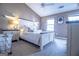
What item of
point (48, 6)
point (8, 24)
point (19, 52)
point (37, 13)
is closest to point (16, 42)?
point (19, 52)

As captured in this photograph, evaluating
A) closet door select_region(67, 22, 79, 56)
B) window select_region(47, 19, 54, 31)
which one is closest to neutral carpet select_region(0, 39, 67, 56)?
closet door select_region(67, 22, 79, 56)

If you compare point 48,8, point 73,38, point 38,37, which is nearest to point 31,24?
point 38,37

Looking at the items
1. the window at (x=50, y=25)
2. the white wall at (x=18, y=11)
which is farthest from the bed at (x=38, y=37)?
the white wall at (x=18, y=11)

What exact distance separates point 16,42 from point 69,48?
38.0 inches

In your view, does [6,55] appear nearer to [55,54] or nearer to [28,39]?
[28,39]

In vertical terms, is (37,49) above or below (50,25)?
below

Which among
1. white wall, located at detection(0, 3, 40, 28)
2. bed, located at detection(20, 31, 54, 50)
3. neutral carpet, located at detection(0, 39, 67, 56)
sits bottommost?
neutral carpet, located at detection(0, 39, 67, 56)

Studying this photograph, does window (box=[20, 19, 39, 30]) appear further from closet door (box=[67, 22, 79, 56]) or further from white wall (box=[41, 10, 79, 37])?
closet door (box=[67, 22, 79, 56])

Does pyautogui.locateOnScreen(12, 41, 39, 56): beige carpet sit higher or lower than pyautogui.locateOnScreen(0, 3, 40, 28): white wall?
lower

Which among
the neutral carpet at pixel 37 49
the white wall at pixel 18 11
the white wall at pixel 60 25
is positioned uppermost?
the white wall at pixel 18 11

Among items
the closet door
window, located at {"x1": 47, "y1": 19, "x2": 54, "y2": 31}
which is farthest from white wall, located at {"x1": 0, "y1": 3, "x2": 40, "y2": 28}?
the closet door

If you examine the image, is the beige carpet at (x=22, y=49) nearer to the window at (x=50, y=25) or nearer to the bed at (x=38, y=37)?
the bed at (x=38, y=37)

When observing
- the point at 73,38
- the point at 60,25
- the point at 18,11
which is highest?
the point at 18,11

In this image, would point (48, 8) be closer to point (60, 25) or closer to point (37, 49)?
point (60, 25)
